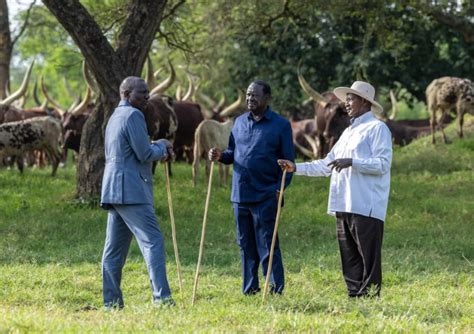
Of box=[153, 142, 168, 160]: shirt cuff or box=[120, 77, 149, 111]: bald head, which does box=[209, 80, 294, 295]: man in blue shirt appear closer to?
box=[153, 142, 168, 160]: shirt cuff

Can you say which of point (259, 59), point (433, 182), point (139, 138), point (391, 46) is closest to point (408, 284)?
point (139, 138)

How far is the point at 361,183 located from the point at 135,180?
1.94 m

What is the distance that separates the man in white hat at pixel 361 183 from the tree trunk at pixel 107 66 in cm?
643

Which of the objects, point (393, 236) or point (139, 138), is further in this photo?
point (393, 236)

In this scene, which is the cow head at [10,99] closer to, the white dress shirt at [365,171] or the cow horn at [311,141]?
the cow horn at [311,141]

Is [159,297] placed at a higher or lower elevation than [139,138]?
lower

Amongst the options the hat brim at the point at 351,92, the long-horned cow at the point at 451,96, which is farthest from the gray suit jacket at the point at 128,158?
the long-horned cow at the point at 451,96

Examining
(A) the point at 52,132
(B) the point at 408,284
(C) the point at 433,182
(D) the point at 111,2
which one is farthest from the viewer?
(D) the point at 111,2

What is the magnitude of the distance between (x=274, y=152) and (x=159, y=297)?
1708mm

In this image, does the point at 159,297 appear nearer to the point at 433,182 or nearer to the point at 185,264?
the point at 185,264

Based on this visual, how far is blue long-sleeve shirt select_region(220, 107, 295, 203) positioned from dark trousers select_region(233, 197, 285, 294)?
11cm

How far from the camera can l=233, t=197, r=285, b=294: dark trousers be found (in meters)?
8.92

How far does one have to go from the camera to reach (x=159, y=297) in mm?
8195

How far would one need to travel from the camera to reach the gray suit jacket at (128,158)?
816 centimetres
